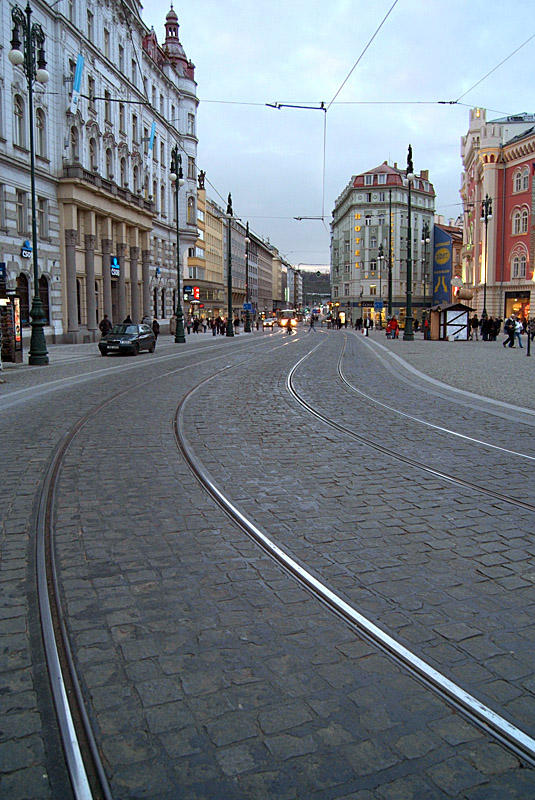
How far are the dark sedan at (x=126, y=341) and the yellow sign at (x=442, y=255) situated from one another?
55.6ft

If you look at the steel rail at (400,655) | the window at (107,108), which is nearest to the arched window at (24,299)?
the window at (107,108)

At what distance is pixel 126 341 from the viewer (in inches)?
1166

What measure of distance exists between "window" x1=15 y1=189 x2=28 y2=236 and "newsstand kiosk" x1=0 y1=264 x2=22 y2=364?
35.7ft

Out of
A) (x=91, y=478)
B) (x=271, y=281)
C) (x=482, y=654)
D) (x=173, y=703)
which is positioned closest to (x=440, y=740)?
(x=482, y=654)

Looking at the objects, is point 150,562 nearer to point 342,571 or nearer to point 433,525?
point 342,571

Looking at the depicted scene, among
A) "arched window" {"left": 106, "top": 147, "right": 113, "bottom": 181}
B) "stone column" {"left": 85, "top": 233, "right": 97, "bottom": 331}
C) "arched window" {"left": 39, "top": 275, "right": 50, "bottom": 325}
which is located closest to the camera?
"arched window" {"left": 39, "top": 275, "right": 50, "bottom": 325}

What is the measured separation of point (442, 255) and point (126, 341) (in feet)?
61.0

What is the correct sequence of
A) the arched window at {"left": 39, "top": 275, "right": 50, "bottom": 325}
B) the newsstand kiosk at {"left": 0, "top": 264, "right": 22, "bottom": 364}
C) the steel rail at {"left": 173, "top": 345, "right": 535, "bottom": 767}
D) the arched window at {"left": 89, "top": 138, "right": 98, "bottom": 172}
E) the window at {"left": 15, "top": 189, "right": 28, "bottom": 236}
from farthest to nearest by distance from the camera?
1. the arched window at {"left": 89, "top": 138, "right": 98, "bottom": 172}
2. the arched window at {"left": 39, "top": 275, "right": 50, "bottom": 325}
3. the window at {"left": 15, "top": 189, "right": 28, "bottom": 236}
4. the newsstand kiosk at {"left": 0, "top": 264, "right": 22, "bottom": 364}
5. the steel rail at {"left": 173, "top": 345, "right": 535, "bottom": 767}

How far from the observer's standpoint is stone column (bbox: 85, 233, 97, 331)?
135 feet

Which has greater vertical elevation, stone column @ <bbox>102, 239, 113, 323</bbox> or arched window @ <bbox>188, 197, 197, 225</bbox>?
arched window @ <bbox>188, 197, 197, 225</bbox>

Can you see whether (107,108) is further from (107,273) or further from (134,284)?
(134,284)

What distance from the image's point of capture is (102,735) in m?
2.84

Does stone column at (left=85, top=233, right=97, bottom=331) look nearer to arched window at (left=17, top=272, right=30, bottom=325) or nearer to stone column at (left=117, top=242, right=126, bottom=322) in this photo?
stone column at (left=117, top=242, right=126, bottom=322)

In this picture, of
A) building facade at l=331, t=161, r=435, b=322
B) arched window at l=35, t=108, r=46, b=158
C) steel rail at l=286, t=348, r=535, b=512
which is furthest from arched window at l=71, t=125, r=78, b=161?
building facade at l=331, t=161, r=435, b=322
